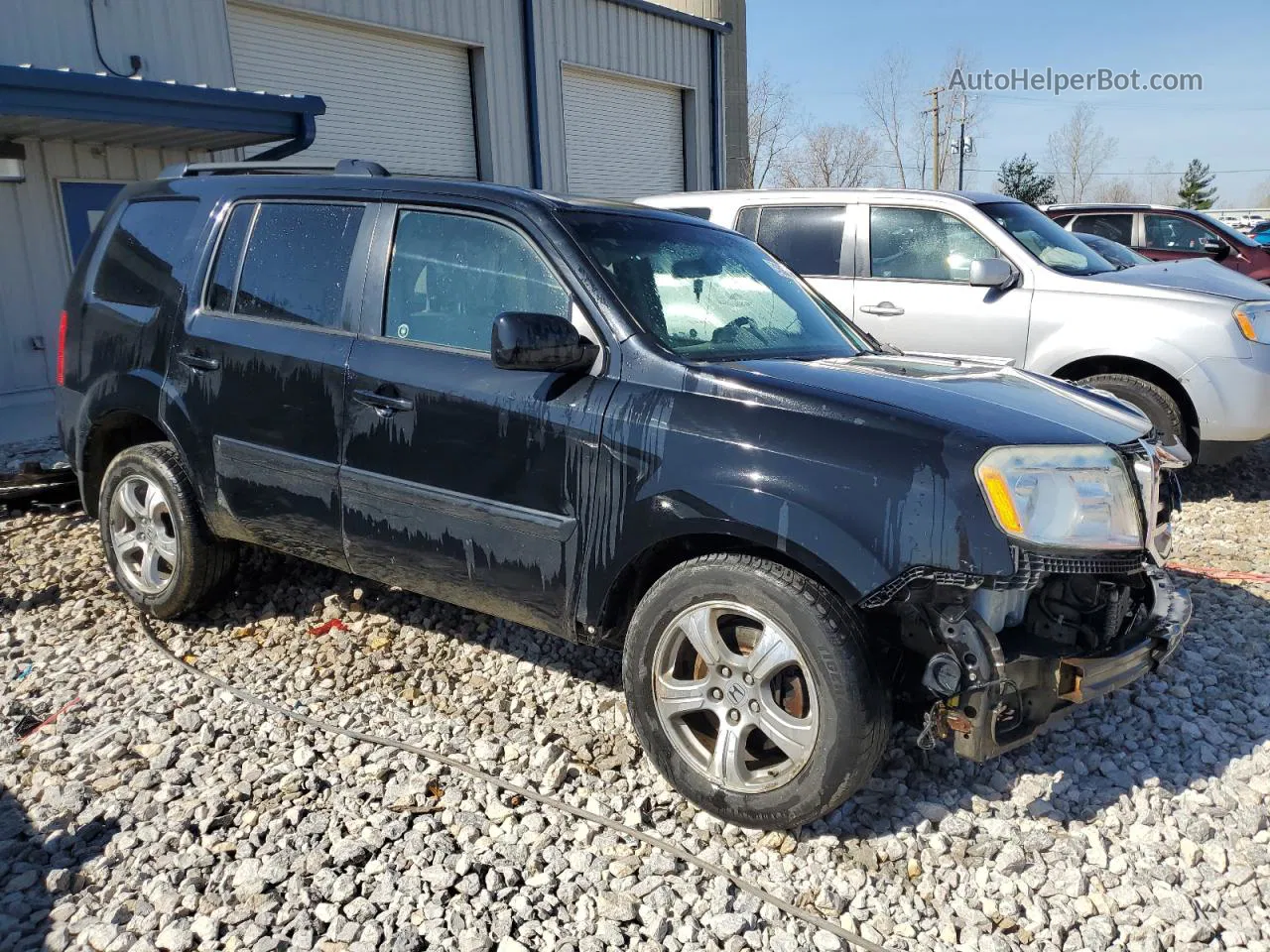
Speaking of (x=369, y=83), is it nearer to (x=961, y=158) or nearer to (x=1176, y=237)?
(x=1176, y=237)

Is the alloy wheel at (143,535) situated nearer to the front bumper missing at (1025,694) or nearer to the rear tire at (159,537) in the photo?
the rear tire at (159,537)

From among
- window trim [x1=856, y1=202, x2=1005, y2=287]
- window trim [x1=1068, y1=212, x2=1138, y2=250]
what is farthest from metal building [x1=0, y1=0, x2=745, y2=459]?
window trim [x1=1068, y1=212, x2=1138, y2=250]

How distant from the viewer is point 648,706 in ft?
10.2

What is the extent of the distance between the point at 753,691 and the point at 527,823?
81cm

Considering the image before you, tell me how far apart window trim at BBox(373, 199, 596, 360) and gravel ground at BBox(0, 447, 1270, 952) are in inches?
53.3

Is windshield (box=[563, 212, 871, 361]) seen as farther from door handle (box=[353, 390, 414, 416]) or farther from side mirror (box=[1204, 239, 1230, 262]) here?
side mirror (box=[1204, 239, 1230, 262])

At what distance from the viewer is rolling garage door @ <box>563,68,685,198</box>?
16219 millimetres

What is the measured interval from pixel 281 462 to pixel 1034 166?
137ft

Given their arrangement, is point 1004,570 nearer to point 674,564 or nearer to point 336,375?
point 674,564

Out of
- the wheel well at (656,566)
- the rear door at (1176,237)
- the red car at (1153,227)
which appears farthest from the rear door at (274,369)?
the rear door at (1176,237)

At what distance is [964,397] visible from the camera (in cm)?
305

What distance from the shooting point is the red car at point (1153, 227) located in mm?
11273

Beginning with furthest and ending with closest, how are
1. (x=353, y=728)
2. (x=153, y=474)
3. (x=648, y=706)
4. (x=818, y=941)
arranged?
(x=153, y=474)
(x=353, y=728)
(x=648, y=706)
(x=818, y=941)

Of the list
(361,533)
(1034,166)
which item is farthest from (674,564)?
(1034,166)
